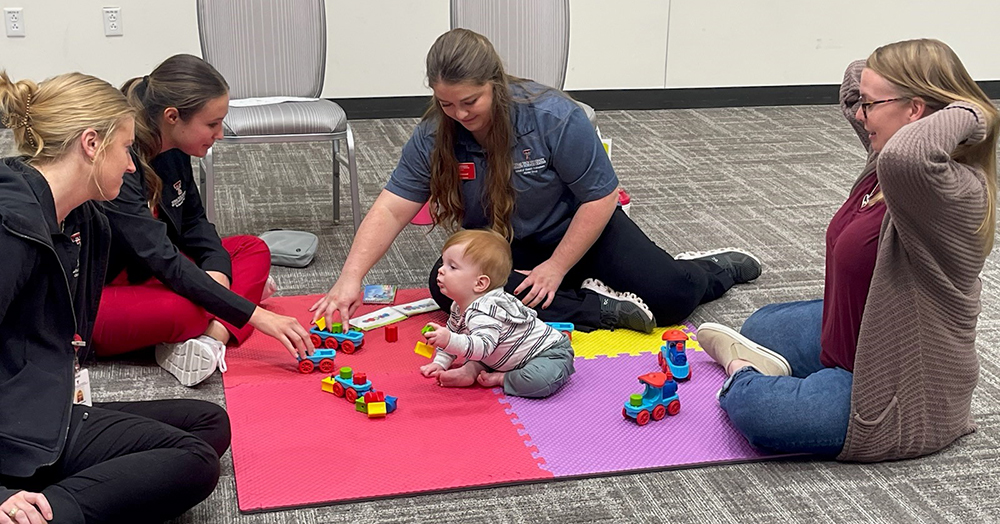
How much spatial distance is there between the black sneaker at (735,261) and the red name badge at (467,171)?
0.77 m

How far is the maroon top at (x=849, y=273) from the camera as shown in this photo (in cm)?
212

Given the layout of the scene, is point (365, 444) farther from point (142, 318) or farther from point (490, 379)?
point (142, 318)

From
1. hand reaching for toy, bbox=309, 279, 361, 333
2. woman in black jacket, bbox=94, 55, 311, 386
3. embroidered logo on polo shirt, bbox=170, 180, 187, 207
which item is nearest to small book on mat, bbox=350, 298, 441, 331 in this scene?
hand reaching for toy, bbox=309, 279, 361, 333

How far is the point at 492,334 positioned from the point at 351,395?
1.12 ft

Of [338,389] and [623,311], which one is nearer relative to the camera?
[338,389]

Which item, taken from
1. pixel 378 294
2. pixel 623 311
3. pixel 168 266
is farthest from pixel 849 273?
pixel 168 266

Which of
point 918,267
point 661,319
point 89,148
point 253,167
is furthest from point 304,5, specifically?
point 918,267

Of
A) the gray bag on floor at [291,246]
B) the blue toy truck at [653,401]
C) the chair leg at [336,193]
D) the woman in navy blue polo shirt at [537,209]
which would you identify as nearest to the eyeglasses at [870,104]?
the blue toy truck at [653,401]

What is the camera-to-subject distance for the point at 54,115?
1.71m

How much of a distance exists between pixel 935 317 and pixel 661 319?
91cm

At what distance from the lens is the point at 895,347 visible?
6.72ft

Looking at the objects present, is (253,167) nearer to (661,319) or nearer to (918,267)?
(661,319)

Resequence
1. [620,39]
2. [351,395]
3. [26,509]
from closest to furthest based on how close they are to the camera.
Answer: [26,509] < [351,395] < [620,39]

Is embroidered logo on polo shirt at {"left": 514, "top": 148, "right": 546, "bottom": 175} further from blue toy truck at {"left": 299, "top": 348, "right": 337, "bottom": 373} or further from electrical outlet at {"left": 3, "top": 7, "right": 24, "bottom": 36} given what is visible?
electrical outlet at {"left": 3, "top": 7, "right": 24, "bottom": 36}
